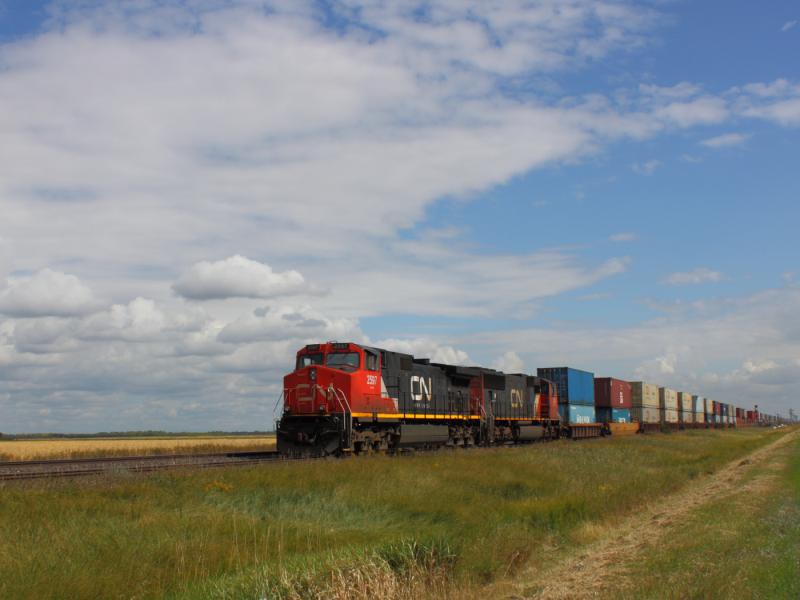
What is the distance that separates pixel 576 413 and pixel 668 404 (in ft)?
89.5

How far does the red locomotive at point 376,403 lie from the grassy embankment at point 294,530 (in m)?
3.36

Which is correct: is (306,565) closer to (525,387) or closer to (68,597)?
(68,597)

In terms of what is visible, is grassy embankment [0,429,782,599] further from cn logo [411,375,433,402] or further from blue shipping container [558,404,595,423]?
blue shipping container [558,404,595,423]

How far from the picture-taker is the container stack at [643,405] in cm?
5906

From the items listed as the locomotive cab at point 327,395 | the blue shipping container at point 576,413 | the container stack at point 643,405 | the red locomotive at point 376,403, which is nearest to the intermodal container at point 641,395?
the container stack at point 643,405

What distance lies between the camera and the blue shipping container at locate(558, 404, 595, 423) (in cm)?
4534

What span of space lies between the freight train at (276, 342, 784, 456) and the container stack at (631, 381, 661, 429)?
2070 centimetres

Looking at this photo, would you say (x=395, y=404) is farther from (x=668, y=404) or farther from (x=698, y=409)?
(x=698, y=409)

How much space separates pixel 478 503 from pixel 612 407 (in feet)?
133

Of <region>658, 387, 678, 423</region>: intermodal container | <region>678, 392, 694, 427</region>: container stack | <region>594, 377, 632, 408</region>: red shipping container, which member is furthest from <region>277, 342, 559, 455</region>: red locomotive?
<region>678, 392, 694, 427</region>: container stack

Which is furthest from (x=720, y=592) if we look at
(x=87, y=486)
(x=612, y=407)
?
(x=612, y=407)

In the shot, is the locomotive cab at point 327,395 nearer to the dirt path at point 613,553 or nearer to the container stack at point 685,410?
the dirt path at point 613,553

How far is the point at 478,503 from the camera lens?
51.9 feet

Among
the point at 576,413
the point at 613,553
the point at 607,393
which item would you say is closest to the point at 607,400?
the point at 607,393
